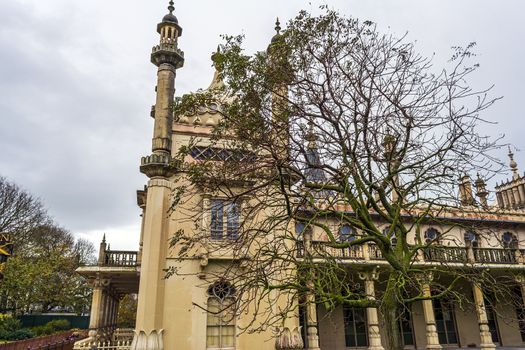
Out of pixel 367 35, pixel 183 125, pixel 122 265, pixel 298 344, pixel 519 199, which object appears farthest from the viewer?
pixel 519 199

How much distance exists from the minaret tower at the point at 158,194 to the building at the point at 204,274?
0.04 meters

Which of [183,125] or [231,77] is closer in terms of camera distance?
[231,77]

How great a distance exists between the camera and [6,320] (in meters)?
27.3

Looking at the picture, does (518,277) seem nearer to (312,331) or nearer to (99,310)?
(312,331)

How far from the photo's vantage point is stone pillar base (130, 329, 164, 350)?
13.4 m

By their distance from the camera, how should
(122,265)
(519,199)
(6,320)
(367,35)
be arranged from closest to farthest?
1. (367,35)
2. (122,265)
3. (6,320)
4. (519,199)

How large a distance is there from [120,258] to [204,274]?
6036mm

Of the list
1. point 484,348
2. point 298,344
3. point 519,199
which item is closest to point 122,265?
point 298,344

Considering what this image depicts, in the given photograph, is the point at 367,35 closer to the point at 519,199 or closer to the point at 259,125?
the point at 259,125

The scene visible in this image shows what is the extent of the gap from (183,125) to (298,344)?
980cm

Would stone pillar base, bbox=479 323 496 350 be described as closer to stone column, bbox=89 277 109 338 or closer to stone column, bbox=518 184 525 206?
stone column, bbox=89 277 109 338

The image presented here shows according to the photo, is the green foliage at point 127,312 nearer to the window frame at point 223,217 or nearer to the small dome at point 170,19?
the window frame at point 223,217

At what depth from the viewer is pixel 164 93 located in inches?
665

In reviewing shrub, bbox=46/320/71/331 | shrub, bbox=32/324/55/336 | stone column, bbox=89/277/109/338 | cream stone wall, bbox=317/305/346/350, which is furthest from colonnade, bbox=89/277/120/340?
shrub, bbox=46/320/71/331
